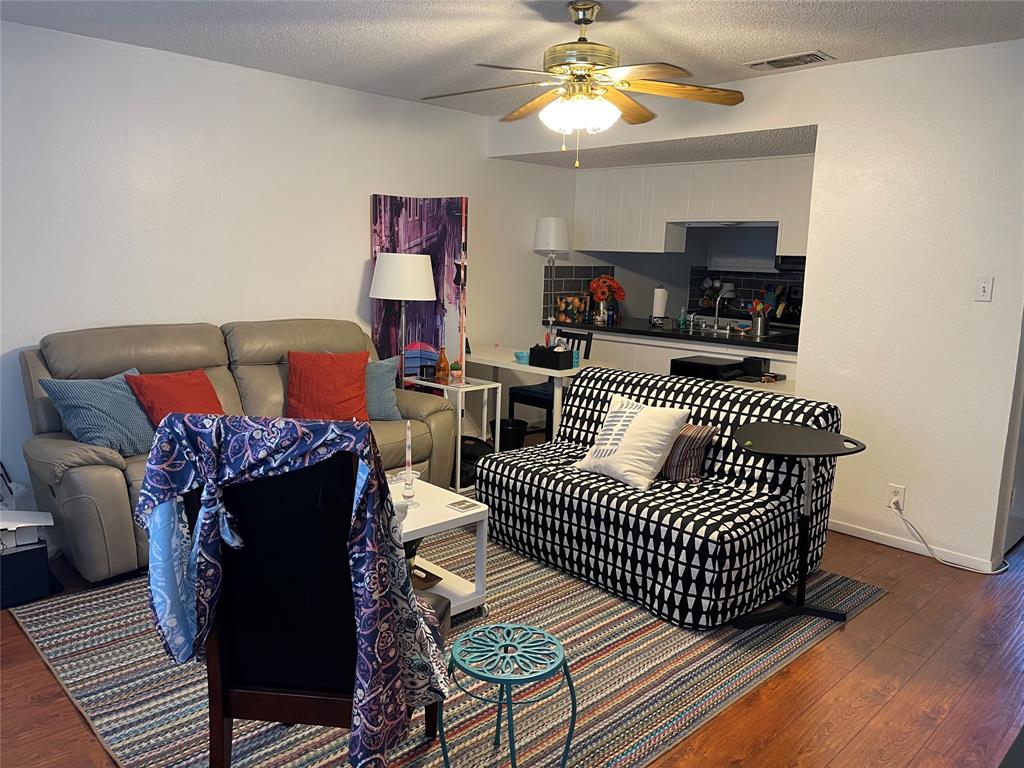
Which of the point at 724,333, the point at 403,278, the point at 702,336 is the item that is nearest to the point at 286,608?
the point at 403,278

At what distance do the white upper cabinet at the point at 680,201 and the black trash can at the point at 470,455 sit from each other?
2.13 m

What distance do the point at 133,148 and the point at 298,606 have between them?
3118 millimetres

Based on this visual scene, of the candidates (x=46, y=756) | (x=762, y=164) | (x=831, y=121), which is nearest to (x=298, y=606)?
(x=46, y=756)

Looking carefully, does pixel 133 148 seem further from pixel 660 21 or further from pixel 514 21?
pixel 660 21

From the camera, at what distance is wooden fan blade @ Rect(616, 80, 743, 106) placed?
3088 mm

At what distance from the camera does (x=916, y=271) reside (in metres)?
3.74

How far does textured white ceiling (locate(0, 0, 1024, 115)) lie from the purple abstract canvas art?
1.01 meters

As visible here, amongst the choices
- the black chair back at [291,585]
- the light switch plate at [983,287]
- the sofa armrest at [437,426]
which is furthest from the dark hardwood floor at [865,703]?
the sofa armrest at [437,426]

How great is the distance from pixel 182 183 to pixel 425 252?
149 cm

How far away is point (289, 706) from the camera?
189 cm

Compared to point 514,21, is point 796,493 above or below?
below

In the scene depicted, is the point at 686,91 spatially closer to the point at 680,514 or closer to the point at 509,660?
the point at 680,514

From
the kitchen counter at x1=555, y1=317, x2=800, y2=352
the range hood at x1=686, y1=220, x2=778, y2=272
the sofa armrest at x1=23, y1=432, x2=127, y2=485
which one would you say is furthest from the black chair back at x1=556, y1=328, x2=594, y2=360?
the sofa armrest at x1=23, y1=432, x2=127, y2=485

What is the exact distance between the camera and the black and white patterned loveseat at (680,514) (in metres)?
2.96
